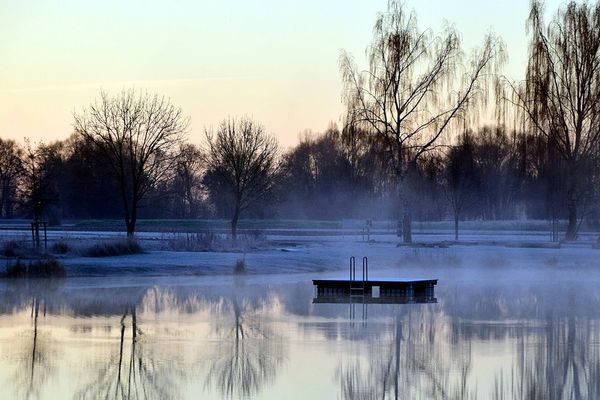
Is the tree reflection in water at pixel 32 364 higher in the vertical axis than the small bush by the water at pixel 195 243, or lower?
lower

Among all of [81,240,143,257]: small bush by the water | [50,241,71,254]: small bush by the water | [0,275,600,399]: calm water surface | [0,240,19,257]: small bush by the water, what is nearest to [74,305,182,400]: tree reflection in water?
[0,275,600,399]: calm water surface

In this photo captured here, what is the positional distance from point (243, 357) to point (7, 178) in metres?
99.9

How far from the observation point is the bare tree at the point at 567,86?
2037 inches

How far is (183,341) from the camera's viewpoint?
21422 millimetres

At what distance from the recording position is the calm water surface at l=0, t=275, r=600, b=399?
16469mm

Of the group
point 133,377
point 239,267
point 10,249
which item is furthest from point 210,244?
point 133,377

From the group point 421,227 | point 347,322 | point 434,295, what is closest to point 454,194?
Result: point 421,227

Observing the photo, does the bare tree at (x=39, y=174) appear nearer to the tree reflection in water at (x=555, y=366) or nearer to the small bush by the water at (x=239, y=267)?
the small bush by the water at (x=239, y=267)

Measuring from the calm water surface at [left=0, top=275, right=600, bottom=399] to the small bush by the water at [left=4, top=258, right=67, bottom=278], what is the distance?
419cm

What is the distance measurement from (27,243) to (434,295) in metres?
18.2

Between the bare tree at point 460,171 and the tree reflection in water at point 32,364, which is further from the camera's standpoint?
the bare tree at point 460,171

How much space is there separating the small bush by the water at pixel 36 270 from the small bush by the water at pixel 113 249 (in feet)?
16.8

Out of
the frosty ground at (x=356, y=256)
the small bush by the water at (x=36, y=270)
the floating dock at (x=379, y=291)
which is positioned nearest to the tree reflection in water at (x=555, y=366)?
the floating dock at (x=379, y=291)

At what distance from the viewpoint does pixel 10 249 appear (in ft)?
137
